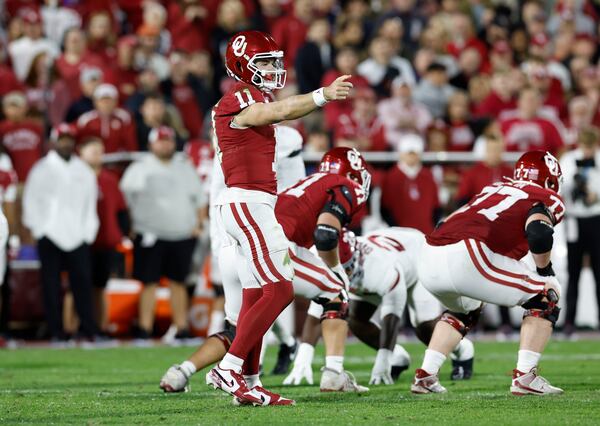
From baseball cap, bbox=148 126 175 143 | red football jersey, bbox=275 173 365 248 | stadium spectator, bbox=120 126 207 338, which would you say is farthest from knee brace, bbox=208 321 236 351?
baseball cap, bbox=148 126 175 143

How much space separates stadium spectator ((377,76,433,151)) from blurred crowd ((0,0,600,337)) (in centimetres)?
2

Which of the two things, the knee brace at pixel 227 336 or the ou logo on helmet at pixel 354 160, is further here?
the ou logo on helmet at pixel 354 160

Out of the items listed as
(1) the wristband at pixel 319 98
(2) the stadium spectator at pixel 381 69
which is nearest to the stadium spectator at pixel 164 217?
(2) the stadium spectator at pixel 381 69

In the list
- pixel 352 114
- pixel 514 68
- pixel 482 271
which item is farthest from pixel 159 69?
pixel 482 271

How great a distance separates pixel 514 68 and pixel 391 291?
931 centimetres

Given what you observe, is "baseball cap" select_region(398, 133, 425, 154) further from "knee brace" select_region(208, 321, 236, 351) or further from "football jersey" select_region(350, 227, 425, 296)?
"knee brace" select_region(208, 321, 236, 351)

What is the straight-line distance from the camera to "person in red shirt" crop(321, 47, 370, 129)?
15.3 meters

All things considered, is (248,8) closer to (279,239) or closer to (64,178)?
(64,178)

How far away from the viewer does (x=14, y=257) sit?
46.1 ft

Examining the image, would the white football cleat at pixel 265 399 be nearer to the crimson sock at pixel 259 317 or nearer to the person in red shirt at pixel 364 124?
the crimson sock at pixel 259 317

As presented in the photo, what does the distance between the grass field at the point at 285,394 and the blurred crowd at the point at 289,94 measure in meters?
2.87

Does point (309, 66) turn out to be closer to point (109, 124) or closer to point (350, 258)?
point (109, 124)

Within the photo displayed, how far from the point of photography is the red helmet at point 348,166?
8.76m

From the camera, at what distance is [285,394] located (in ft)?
26.5
